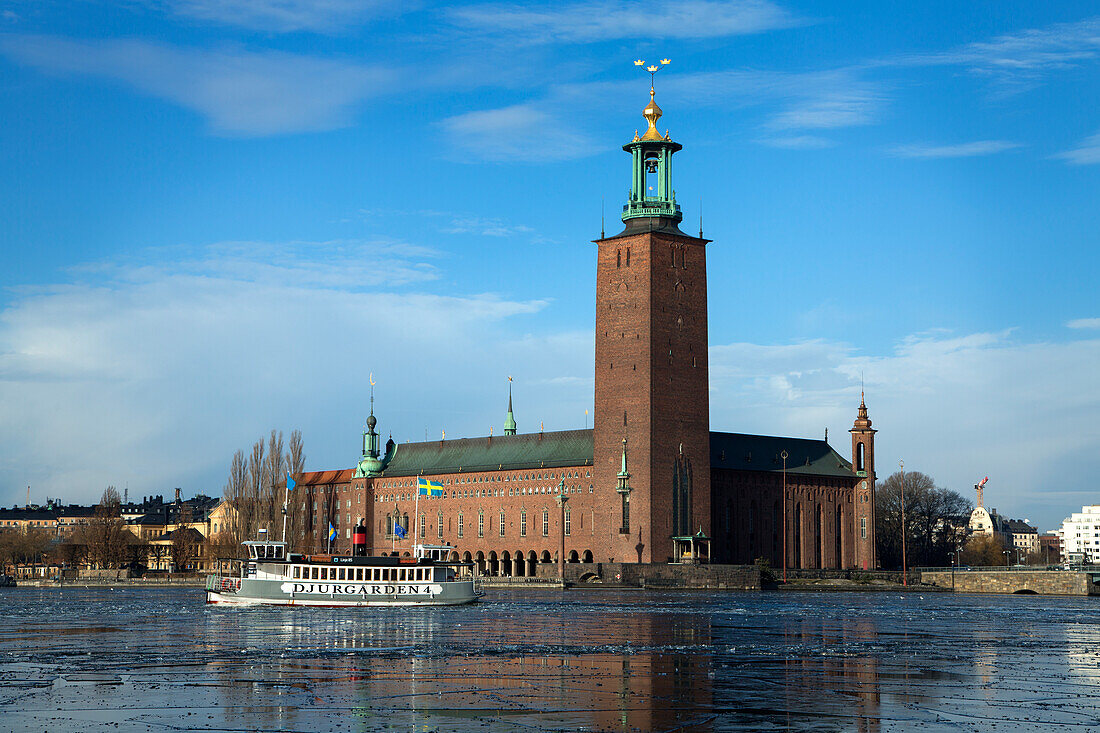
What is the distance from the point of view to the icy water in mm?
19531

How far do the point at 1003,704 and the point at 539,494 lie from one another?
108m

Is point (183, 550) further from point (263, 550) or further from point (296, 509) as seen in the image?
point (263, 550)

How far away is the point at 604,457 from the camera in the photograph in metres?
116

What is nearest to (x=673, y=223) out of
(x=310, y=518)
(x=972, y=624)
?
(x=310, y=518)

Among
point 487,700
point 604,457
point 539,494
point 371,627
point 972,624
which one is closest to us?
point 487,700

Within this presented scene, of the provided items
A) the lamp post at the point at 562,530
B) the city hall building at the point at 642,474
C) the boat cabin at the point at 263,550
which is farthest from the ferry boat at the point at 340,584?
the city hall building at the point at 642,474

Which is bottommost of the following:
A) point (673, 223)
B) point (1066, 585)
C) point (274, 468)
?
point (1066, 585)

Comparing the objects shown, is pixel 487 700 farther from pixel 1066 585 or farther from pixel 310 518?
Result: pixel 310 518

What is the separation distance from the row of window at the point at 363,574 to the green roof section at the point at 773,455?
63.5 metres

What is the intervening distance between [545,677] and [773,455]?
364ft

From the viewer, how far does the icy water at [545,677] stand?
19.5m

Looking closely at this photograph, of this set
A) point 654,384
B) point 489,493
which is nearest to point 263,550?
point 654,384

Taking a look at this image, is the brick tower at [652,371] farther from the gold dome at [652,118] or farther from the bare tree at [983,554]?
the bare tree at [983,554]

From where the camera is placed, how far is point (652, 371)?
11356cm
